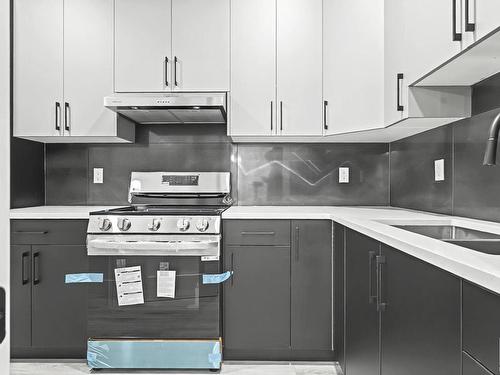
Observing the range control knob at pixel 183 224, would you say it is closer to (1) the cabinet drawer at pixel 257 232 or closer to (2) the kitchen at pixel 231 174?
(2) the kitchen at pixel 231 174

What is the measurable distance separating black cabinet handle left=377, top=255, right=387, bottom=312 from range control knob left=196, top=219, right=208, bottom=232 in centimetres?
111

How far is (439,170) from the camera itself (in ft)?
7.45

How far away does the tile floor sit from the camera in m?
2.40

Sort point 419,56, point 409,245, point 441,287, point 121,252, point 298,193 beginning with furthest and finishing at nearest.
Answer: point 298,193
point 121,252
point 419,56
point 409,245
point 441,287

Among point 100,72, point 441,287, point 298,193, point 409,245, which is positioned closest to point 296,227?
point 298,193

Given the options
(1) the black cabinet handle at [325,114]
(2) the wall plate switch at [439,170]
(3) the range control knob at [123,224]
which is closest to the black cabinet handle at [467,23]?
(2) the wall plate switch at [439,170]

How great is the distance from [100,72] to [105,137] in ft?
1.39

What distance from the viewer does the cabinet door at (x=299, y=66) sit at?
8.98 feet

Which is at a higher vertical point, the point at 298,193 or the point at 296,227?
the point at 298,193

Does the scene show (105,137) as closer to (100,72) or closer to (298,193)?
(100,72)

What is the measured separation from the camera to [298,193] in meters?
3.08

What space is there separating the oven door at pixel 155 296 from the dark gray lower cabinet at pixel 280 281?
0.40ft

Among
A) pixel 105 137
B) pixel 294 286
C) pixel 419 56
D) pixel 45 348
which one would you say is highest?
pixel 419 56
